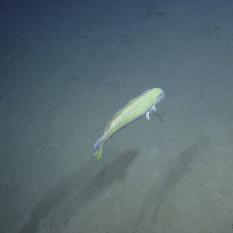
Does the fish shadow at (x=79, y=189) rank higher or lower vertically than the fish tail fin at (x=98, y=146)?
lower

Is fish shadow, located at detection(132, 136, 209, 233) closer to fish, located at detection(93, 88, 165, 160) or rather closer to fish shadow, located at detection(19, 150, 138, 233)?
fish shadow, located at detection(19, 150, 138, 233)

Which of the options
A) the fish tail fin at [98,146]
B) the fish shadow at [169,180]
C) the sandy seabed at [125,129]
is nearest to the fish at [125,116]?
the fish tail fin at [98,146]

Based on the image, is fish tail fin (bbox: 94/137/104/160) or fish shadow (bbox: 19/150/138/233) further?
fish shadow (bbox: 19/150/138/233)

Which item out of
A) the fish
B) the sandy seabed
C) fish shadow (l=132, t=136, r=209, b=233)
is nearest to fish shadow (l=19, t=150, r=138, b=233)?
the sandy seabed

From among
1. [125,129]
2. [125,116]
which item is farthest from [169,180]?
[125,116]

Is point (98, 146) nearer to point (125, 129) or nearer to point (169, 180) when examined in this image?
point (169, 180)

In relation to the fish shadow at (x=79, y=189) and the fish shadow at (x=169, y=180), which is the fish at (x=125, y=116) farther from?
the fish shadow at (x=79, y=189)

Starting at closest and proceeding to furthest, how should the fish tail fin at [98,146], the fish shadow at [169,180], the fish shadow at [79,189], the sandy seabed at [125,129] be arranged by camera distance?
the fish tail fin at [98,146]
the fish shadow at [169,180]
the sandy seabed at [125,129]
the fish shadow at [79,189]

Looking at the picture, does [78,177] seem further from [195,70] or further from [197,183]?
[195,70]

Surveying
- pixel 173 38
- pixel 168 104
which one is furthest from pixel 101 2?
pixel 168 104

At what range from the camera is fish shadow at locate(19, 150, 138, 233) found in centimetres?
456

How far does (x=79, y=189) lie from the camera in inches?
188

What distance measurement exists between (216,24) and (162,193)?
5.23 m

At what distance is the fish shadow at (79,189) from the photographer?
456 cm
